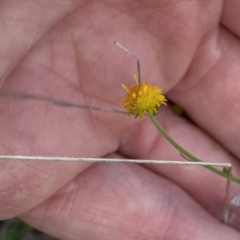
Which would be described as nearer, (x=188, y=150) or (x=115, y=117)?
(x=115, y=117)

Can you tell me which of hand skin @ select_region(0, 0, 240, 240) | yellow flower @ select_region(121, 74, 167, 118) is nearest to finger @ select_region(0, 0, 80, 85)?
hand skin @ select_region(0, 0, 240, 240)

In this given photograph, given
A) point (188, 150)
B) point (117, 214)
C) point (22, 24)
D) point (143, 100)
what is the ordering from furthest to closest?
point (188, 150) < point (117, 214) < point (22, 24) < point (143, 100)

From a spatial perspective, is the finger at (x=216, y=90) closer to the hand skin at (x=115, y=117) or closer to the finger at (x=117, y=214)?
the hand skin at (x=115, y=117)

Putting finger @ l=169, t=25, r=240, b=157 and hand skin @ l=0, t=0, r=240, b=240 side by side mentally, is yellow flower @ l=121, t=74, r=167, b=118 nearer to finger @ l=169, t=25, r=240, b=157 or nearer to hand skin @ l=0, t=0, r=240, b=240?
hand skin @ l=0, t=0, r=240, b=240

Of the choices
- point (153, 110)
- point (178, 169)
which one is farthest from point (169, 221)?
point (153, 110)

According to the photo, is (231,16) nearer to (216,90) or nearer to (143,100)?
(216,90)

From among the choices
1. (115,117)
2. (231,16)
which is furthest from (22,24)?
(231,16)

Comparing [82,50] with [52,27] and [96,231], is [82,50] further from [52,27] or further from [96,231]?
[96,231]
